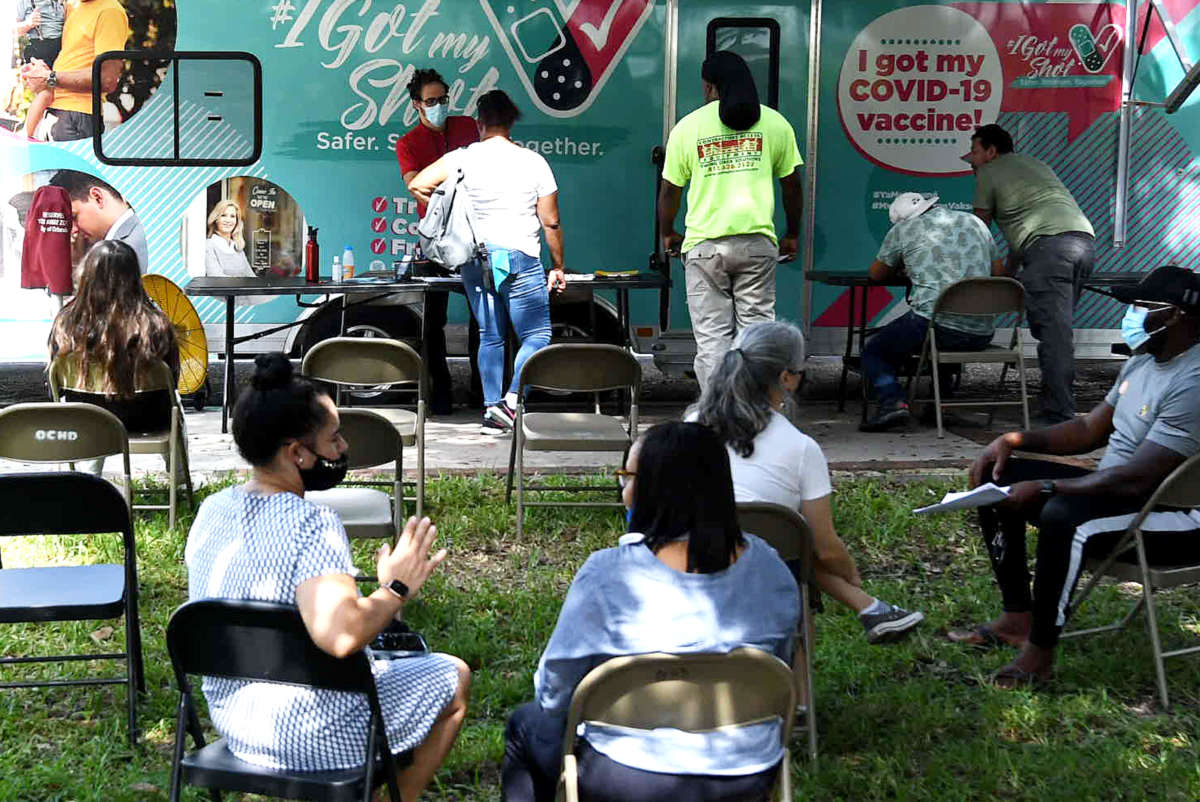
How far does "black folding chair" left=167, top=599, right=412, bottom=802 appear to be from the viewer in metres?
2.64

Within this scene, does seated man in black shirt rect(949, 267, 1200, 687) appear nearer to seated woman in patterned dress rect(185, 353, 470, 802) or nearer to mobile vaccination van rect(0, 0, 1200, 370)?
seated woman in patterned dress rect(185, 353, 470, 802)

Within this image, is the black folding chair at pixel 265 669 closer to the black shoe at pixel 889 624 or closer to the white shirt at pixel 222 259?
the black shoe at pixel 889 624

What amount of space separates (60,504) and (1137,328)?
3082 mm

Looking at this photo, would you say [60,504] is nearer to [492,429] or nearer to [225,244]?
[492,429]

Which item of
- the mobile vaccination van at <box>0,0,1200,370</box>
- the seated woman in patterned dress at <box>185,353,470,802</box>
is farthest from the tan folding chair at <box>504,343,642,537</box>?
the seated woman in patterned dress at <box>185,353,470,802</box>

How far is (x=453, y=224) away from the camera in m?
7.45

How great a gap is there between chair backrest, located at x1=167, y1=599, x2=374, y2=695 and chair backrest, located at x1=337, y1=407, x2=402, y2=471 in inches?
76.0

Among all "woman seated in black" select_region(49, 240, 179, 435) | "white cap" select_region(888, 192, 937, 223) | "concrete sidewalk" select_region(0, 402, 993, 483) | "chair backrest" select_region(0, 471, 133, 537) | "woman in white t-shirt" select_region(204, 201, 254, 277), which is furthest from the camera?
"woman in white t-shirt" select_region(204, 201, 254, 277)

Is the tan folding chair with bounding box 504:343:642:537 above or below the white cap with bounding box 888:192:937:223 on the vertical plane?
below

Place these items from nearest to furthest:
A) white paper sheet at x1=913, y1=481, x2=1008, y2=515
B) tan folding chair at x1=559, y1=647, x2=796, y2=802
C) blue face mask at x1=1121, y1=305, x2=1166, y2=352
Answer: tan folding chair at x1=559, y1=647, x2=796, y2=802 < white paper sheet at x1=913, y1=481, x2=1008, y2=515 < blue face mask at x1=1121, y1=305, x2=1166, y2=352

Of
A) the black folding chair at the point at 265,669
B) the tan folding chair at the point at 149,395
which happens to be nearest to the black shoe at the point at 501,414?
the tan folding chair at the point at 149,395

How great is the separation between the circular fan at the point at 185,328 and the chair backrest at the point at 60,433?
124 inches

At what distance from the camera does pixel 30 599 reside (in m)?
3.65

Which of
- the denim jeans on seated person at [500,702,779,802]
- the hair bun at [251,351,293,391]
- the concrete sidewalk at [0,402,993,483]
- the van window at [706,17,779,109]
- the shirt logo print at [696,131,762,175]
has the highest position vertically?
the van window at [706,17,779,109]
